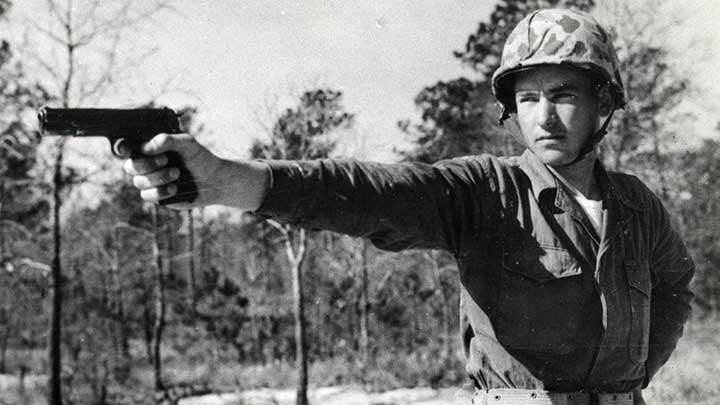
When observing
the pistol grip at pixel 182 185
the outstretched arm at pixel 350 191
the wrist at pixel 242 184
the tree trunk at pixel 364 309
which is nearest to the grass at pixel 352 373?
the tree trunk at pixel 364 309

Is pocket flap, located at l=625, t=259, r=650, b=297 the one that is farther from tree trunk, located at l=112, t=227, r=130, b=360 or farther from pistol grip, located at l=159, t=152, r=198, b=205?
tree trunk, located at l=112, t=227, r=130, b=360

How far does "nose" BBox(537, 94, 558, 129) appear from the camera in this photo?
2.09 meters

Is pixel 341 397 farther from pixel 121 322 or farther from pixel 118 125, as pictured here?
pixel 118 125

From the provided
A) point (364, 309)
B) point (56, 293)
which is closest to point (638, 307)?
point (56, 293)

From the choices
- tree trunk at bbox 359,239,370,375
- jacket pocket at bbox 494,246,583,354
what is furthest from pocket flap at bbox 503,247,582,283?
tree trunk at bbox 359,239,370,375

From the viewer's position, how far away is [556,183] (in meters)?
2.11

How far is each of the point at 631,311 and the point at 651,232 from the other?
40 centimetres

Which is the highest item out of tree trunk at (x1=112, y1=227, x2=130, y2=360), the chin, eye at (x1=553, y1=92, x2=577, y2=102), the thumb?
eye at (x1=553, y1=92, x2=577, y2=102)

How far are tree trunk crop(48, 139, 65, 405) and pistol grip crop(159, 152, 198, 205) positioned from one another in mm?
8603

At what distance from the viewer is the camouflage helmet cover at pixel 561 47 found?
2.18m

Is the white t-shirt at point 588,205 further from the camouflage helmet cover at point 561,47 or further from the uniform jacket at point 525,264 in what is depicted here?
the camouflage helmet cover at point 561,47

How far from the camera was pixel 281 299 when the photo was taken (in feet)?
74.2

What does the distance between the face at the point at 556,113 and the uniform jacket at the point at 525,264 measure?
74 mm

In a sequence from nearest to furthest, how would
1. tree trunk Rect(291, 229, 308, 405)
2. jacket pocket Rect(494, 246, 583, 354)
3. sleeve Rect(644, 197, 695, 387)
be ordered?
jacket pocket Rect(494, 246, 583, 354) < sleeve Rect(644, 197, 695, 387) < tree trunk Rect(291, 229, 308, 405)
